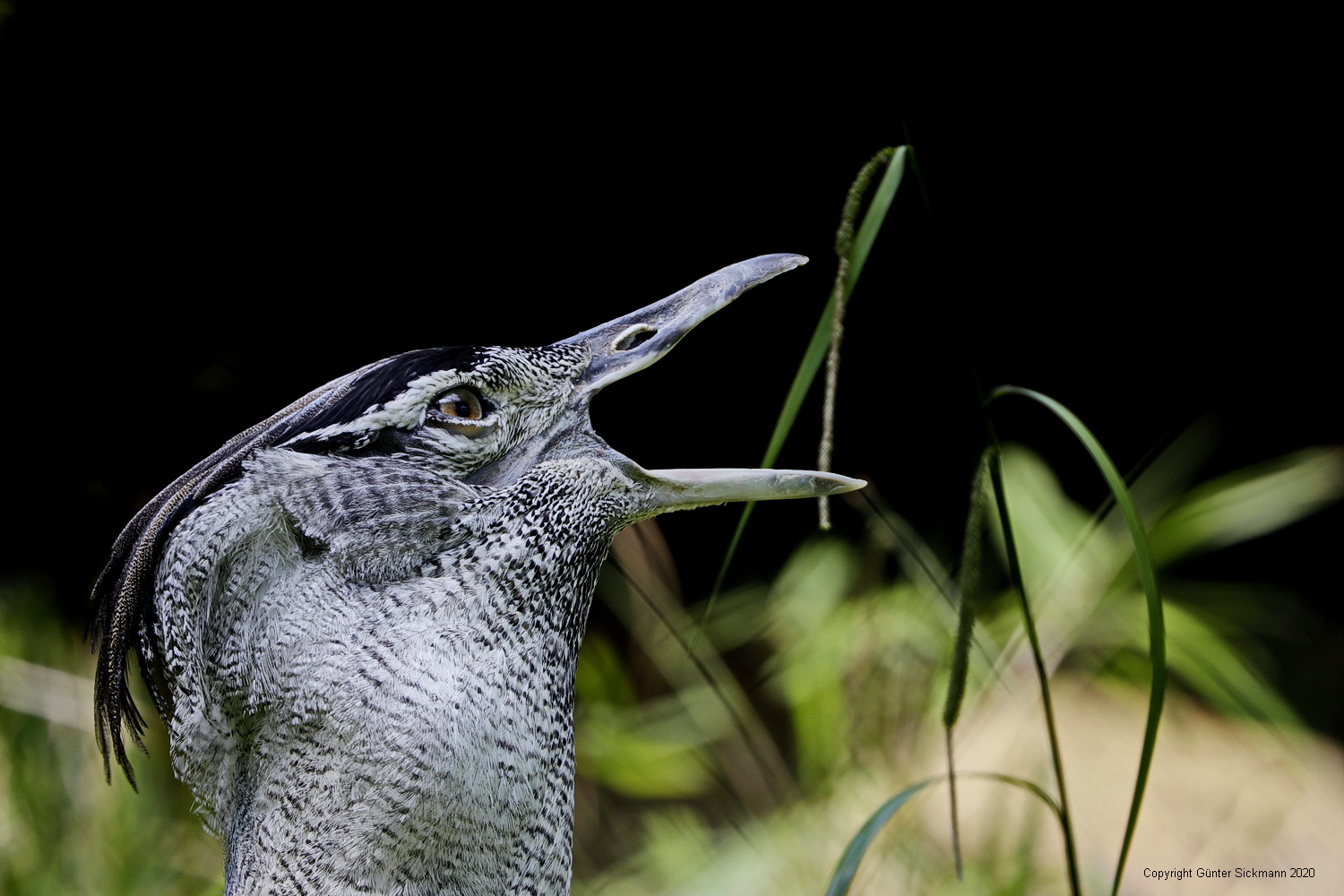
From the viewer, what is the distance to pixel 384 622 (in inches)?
43.1

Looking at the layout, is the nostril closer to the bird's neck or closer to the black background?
the bird's neck

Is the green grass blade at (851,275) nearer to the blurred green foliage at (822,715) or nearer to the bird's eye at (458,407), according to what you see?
the bird's eye at (458,407)

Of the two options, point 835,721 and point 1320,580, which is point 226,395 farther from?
point 1320,580

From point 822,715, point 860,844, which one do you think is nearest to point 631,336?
point 860,844

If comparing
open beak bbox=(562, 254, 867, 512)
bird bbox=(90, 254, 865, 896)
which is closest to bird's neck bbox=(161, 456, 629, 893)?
bird bbox=(90, 254, 865, 896)

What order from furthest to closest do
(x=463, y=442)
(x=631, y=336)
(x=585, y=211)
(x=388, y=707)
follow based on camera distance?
(x=585, y=211) < (x=631, y=336) < (x=463, y=442) < (x=388, y=707)

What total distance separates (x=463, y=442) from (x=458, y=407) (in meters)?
0.04

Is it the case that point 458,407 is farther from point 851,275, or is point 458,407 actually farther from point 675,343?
point 851,275

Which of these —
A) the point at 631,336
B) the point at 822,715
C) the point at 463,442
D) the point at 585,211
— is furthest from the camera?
the point at 585,211

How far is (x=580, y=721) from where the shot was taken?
3.03m

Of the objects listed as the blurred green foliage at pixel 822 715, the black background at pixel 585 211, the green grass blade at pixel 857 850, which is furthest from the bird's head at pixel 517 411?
the black background at pixel 585 211

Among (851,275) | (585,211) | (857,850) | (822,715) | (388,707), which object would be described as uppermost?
(851,275)

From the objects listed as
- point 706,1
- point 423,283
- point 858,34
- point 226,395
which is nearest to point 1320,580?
point 858,34

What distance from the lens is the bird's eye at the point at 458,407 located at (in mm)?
1170
